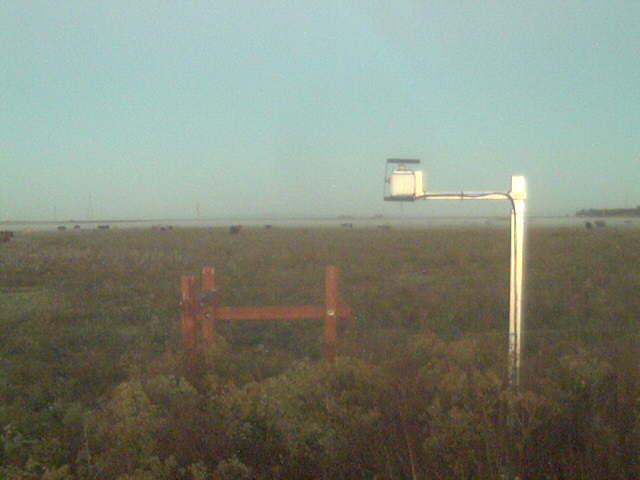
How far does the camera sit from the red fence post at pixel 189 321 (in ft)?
20.7

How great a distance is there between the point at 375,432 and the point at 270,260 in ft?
65.5

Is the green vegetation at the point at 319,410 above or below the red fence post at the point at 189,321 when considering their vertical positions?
below

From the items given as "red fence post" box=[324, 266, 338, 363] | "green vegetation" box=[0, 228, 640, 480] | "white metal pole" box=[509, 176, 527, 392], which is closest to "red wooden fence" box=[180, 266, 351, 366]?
"red fence post" box=[324, 266, 338, 363]

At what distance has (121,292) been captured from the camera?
14930mm

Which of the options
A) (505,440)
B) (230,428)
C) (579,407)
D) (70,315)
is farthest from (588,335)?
(70,315)

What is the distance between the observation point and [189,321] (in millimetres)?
6367

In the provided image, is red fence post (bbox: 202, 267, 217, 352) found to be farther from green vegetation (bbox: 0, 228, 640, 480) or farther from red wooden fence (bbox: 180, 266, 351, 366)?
green vegetation (bbox: 0, 228, 640, 480)

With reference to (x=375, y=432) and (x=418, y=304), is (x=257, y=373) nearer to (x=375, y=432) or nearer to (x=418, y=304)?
(x=375, y=432)

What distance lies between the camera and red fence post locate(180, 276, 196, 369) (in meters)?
6.32

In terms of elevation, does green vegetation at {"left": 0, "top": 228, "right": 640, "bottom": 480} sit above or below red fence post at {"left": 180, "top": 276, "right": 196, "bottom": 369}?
below

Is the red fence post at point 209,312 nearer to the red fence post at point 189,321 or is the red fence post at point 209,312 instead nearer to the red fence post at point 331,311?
the red fence post at point 189,321

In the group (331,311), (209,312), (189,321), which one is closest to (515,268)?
(331,311)

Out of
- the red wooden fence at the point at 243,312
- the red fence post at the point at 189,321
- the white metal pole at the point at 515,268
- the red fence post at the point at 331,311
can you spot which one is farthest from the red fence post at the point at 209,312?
the white metal pole at the point at 515,268

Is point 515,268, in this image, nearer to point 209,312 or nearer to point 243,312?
point 243,312
